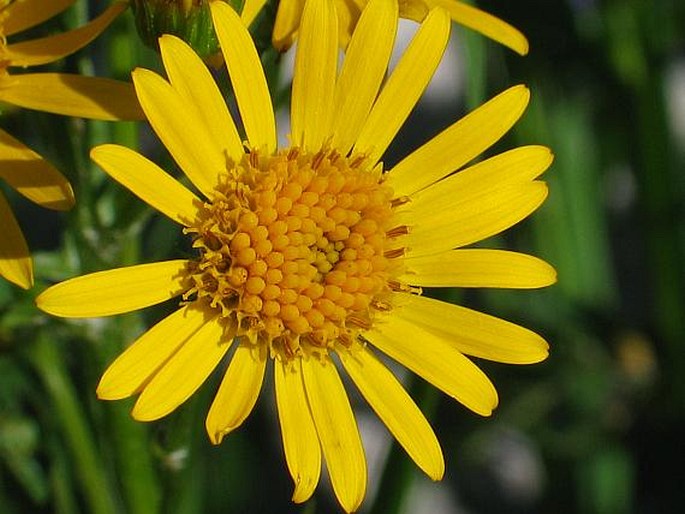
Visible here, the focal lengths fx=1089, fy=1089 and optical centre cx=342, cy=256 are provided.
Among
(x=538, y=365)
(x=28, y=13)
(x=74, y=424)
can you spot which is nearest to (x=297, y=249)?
(x=28, y=13)

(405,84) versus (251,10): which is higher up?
(251,10)

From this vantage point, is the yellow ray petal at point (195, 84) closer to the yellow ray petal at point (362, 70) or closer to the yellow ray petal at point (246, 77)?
the yellow ray petal at point (246, 77)

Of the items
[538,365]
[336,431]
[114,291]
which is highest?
[114,291]

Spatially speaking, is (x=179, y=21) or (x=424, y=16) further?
(x=424, y=16)

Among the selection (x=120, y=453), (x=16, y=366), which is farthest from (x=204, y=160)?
(x=16, y=366)

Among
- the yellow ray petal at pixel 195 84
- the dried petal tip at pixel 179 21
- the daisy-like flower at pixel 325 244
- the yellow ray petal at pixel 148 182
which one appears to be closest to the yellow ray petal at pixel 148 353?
the daisy-like flower at pixel 325 244

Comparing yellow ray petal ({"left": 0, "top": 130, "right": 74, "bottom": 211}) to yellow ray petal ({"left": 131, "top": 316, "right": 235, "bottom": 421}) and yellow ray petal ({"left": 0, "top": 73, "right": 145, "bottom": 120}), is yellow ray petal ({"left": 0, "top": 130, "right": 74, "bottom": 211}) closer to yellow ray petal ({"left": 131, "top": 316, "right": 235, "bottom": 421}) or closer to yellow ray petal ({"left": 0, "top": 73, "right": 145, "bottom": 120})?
yellow ray petal ({"left": 0, "top": 73, "right": 145, "bottom": 120})

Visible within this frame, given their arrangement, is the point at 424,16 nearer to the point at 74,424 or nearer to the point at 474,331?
the point at 474,331
